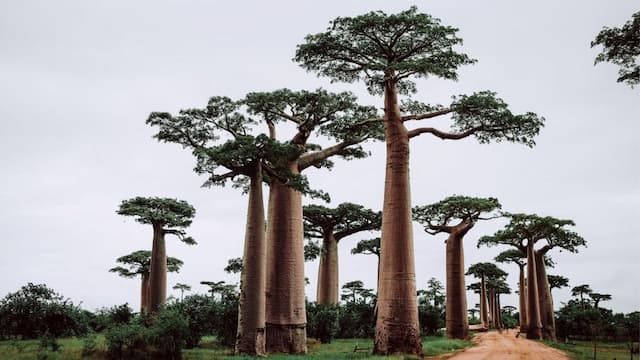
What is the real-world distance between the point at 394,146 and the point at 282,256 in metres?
5.24

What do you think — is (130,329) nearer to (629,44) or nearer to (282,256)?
(282,256)

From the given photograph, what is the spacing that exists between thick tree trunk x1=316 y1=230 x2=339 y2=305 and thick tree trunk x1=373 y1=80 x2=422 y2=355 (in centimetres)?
1180

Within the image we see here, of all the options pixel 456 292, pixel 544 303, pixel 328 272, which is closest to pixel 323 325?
pixel 328 272

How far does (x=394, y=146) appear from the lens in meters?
14.6

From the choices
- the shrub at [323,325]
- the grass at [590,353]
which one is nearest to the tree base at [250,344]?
the shrub at [323,325]

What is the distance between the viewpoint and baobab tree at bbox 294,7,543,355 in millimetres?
13156

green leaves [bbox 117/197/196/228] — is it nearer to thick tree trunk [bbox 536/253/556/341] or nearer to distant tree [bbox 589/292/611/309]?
thick tree trunk [bbox 536/253/556/341]

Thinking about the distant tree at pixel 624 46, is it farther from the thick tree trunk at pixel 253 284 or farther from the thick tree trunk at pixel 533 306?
the thick tree trunk at pixel 533 306

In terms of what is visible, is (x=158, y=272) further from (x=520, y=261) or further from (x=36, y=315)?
(x=520, y=261)

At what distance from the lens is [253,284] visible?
14273 mm

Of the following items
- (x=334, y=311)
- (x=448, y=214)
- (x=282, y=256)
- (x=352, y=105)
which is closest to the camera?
(x=282, y=256)

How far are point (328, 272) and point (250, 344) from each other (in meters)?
12.0

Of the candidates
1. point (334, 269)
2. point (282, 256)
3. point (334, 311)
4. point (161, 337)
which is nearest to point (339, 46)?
point (282, 256)

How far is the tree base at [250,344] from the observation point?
13812 mm
